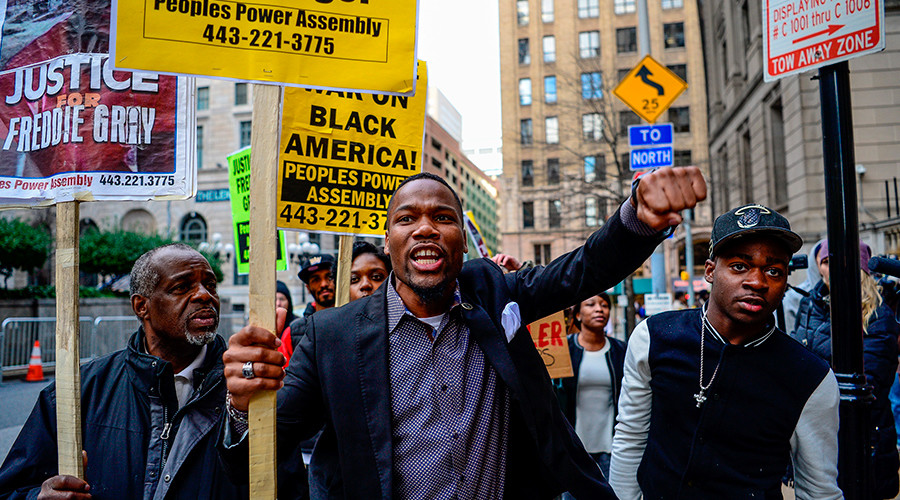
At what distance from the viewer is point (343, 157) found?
4207 mm

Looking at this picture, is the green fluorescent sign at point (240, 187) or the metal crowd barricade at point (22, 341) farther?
the metal crowd barricade at point (22, 341)

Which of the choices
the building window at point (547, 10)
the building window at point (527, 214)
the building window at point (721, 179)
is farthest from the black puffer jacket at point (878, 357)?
the building window at point (547, 10)

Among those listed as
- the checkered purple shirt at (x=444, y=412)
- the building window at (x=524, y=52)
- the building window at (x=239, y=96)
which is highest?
the building window at (x=524, y=52)

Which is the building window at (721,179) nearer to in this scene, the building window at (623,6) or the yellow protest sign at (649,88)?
the yellow protest sign at (649,88)

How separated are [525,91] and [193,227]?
26753 millimetres

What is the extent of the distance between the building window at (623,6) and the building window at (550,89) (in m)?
6.78

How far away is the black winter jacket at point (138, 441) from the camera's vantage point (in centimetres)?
232

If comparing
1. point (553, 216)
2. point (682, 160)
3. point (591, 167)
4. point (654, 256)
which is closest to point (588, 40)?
point (591, 167)

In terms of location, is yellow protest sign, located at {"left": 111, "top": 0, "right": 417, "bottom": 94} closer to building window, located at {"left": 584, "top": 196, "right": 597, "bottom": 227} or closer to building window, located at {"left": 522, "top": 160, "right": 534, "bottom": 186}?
building window, located at {"left": 584, "top": 196, "right": 597, "bottom": 227}

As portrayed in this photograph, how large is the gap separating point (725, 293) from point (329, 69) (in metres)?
1.75

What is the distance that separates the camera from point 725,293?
2559 millimetres

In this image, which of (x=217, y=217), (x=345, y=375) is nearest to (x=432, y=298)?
(x=345, y=375)

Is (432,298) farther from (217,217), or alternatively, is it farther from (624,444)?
(217,217)

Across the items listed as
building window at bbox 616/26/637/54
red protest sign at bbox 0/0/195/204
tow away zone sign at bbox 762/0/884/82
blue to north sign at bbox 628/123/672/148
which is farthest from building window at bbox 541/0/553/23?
red protest sign at bbox 0/0/195/204
